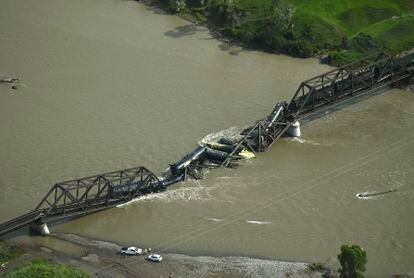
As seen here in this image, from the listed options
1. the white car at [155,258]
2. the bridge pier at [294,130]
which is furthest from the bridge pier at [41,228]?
the bridge pier at [294,130]

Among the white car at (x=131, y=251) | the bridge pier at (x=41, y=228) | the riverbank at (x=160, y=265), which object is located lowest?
the riverbank at (x=160, y=265)

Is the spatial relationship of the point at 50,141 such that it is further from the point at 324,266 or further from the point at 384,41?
the point at 384,41

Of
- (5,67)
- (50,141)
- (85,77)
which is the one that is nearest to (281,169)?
(50,141)

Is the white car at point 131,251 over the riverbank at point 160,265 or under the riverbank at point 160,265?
over

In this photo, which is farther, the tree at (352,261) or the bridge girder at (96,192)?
the bridge girder at (96,192)

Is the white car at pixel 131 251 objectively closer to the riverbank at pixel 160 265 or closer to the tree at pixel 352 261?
the riverbank at pixel 160 265

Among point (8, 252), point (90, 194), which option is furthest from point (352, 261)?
point (8, 252)
